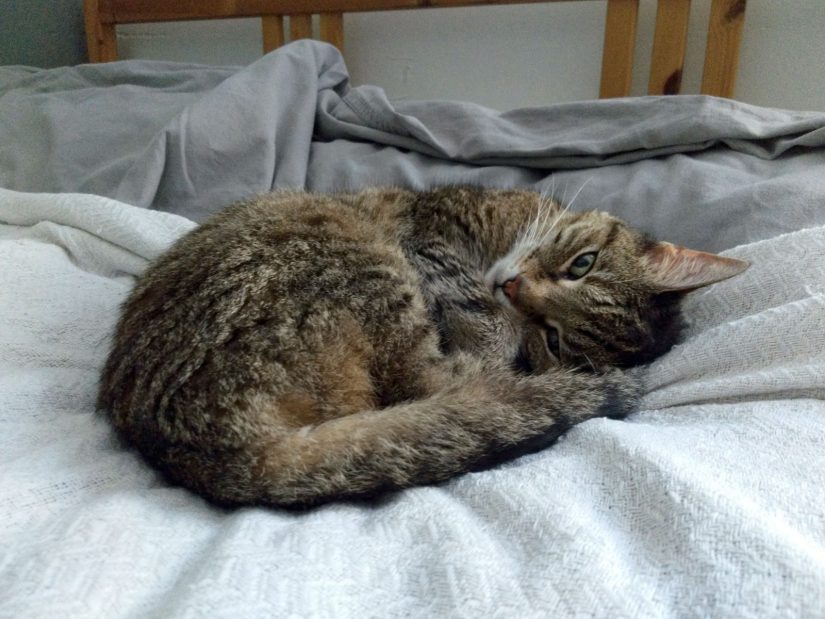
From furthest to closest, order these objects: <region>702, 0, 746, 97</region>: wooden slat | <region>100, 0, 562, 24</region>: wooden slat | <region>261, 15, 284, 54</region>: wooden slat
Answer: <region>261, 15, 284, 54</region>: wooden slat → <region>100, 0, 562, 24</region>: wooden slat → <region>702, 0, 746, 97</region>: wooden slat

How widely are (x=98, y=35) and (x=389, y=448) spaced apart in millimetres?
3244

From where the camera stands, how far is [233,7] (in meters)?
2.88

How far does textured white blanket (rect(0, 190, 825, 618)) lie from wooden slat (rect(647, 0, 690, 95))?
126cm

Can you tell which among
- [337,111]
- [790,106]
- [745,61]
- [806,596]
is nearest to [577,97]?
[745,61]

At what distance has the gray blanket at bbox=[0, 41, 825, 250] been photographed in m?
1.73

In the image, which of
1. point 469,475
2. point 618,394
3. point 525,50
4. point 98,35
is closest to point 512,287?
point 618,394

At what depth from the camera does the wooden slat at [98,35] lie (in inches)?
→ 125

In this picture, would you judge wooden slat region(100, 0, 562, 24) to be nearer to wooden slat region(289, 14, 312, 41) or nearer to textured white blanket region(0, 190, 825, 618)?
wooden slat region(289, 14, 312, 41)

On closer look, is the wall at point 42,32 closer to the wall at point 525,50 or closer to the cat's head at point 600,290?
the wall at point 525,50

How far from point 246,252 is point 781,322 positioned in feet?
3.32

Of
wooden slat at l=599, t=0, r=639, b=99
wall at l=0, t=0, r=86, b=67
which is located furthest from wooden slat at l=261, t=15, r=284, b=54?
wooden slat at l=599, t=0, r=639, b=99

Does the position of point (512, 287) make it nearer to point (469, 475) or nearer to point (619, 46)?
point (469, 475)

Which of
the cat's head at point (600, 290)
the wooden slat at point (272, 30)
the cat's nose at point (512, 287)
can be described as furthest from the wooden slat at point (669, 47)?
the wooden slat at point (272, 30)

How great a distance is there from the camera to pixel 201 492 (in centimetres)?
95
